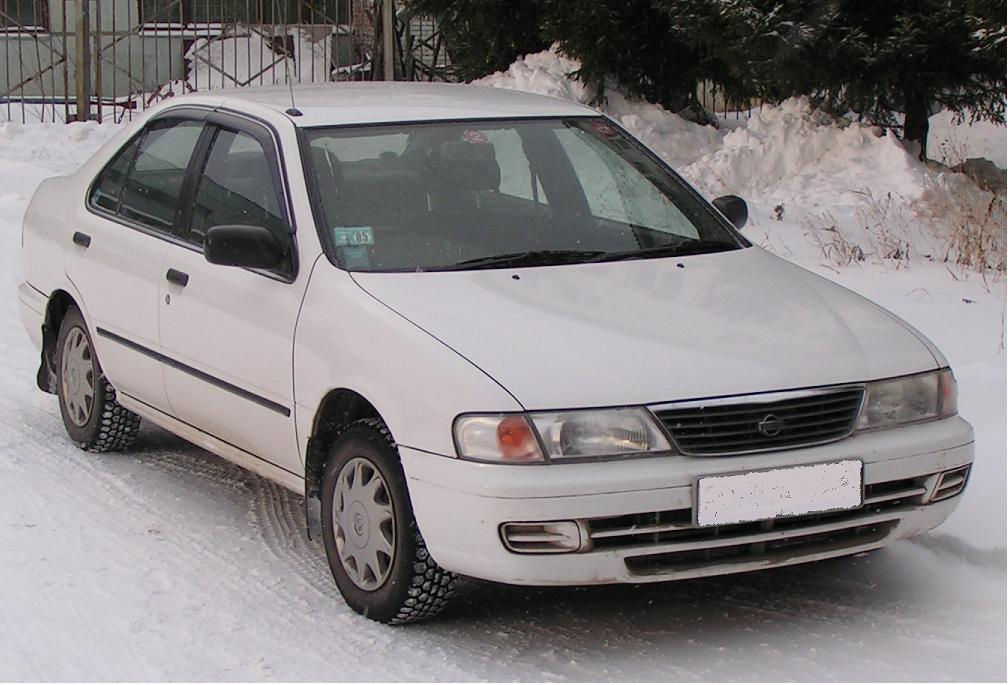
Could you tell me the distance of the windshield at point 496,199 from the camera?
5.20 meters

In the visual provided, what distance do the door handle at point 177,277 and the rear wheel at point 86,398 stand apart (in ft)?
3.00

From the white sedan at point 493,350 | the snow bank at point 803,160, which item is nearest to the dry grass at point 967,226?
the snow bank at point 803,160

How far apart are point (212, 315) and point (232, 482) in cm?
110

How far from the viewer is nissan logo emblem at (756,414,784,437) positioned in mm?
4363

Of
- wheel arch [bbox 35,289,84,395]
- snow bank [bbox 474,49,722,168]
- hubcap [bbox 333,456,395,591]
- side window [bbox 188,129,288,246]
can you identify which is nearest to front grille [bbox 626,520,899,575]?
hubcap [bbox 333,456,395,591]

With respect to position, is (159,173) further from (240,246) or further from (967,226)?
(967,226)

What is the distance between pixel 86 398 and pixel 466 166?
2102mm

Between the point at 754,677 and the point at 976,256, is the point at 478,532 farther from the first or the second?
the point at 976,256

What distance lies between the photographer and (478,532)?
4270 millimetres

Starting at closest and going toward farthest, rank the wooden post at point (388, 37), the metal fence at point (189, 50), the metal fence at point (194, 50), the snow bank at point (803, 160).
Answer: the snow bank at point (803, 160) < the wooden post at point (388, 37) < the metal fence at point (194, 50) < the metal fence at point (189, 50)

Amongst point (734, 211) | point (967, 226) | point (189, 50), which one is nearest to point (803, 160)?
point (967, 226)

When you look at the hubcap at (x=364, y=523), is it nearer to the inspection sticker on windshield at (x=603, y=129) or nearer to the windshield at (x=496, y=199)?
the windshield at (x=496, y=199)

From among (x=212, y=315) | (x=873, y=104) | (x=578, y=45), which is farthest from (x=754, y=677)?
(x=578, y=45)

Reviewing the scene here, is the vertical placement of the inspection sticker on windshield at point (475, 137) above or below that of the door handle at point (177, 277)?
above
